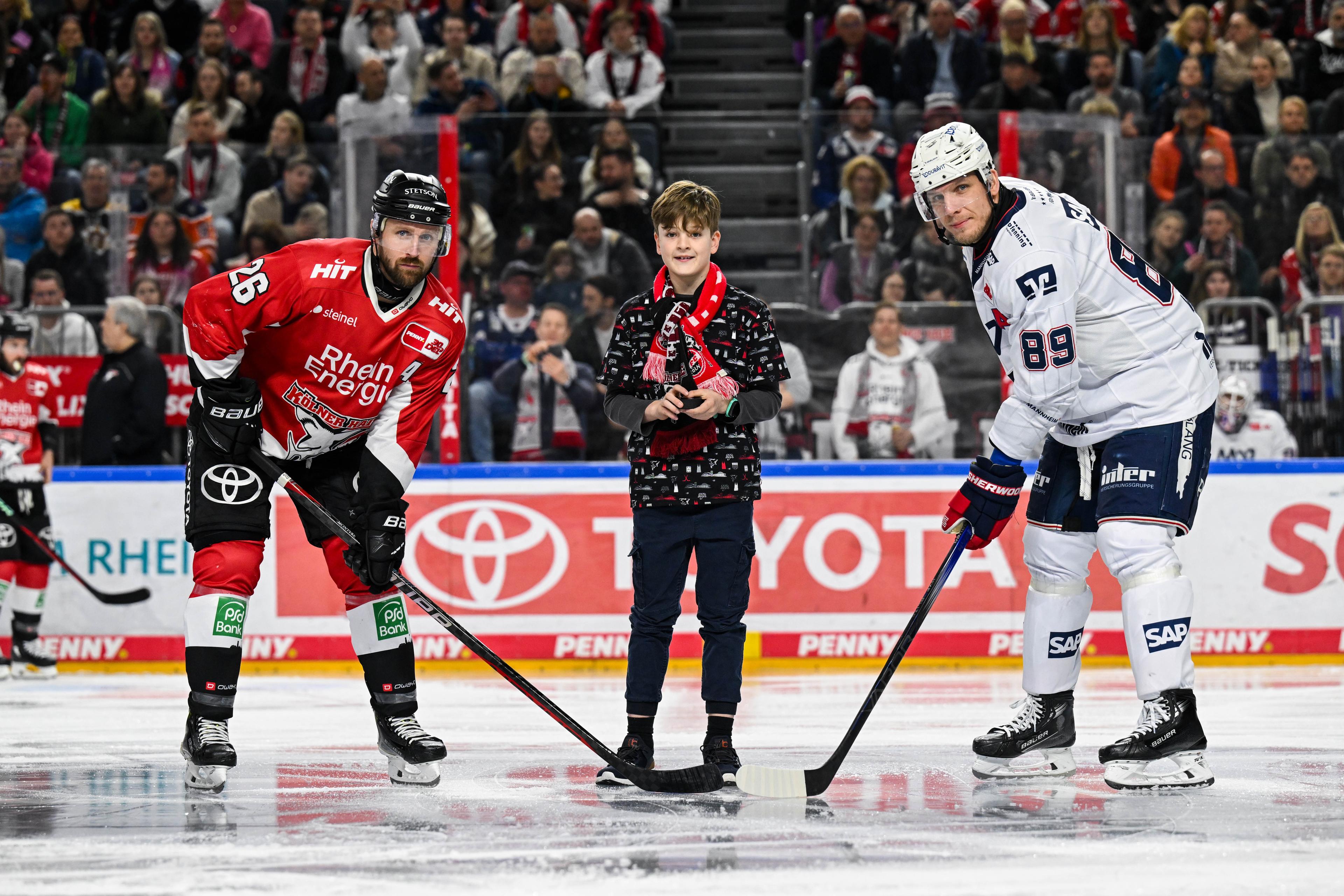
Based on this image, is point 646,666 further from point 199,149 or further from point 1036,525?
point 199,149

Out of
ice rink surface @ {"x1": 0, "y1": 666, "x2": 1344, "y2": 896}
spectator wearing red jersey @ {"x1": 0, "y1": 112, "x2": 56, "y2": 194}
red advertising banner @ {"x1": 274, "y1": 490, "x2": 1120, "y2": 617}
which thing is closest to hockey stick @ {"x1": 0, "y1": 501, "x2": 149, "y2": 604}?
red advertising banner @ {"x1": 274, "y1": 490, "x2": 1120, "y2": 617}

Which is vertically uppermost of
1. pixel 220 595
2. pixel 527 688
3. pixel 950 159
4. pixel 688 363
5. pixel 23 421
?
pixel 950 159

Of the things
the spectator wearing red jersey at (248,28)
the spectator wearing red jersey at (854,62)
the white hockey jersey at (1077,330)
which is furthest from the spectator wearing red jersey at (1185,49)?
the white hockey jersey at (1077,330)

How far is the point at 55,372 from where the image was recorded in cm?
772

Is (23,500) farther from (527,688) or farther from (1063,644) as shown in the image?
(1063,644)

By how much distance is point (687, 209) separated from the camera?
393cm

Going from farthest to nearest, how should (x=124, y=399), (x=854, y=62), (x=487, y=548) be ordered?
(x=854, y=62)
(x=124, y=399)
(x=487, y=548)

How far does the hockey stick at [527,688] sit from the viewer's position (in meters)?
3.74

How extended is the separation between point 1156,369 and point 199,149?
5.67m

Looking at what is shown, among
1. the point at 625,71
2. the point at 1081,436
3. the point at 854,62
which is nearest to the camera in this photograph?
the point at 1081,436

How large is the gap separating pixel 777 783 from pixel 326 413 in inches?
56.7

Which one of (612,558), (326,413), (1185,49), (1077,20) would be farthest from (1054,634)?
(1077,20)

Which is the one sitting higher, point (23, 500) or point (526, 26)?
point (526, 26)

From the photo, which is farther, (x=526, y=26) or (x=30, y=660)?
(x=526, y=26)
